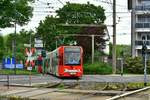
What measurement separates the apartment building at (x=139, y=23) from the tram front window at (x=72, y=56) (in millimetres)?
40295

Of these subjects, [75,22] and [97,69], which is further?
[75,22]

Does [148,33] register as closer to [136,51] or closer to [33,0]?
[136,51]

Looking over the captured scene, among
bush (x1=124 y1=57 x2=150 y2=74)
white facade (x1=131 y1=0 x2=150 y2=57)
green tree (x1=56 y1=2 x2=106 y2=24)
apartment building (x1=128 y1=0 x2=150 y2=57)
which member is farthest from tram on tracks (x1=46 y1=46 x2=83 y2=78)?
green tree (x1=56 y1=2 x2=106 y2=24)

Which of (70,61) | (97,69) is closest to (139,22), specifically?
(97,69)

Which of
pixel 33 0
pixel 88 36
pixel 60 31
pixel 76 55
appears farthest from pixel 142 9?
pixel 33 0

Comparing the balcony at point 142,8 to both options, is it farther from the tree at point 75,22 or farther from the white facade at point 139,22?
the tree at point 75,22

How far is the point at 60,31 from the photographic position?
10181 centimetres

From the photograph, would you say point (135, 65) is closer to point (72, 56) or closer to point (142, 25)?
point (142, 25)

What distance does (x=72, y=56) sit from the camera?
4953cm

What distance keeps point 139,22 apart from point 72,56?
43.6m

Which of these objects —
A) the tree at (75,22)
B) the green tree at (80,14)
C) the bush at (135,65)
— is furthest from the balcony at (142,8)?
the green tree at (80,14)

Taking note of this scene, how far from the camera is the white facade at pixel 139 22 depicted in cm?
8981

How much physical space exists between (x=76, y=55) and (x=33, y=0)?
1602 cm

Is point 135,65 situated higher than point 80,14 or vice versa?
point 80,14
